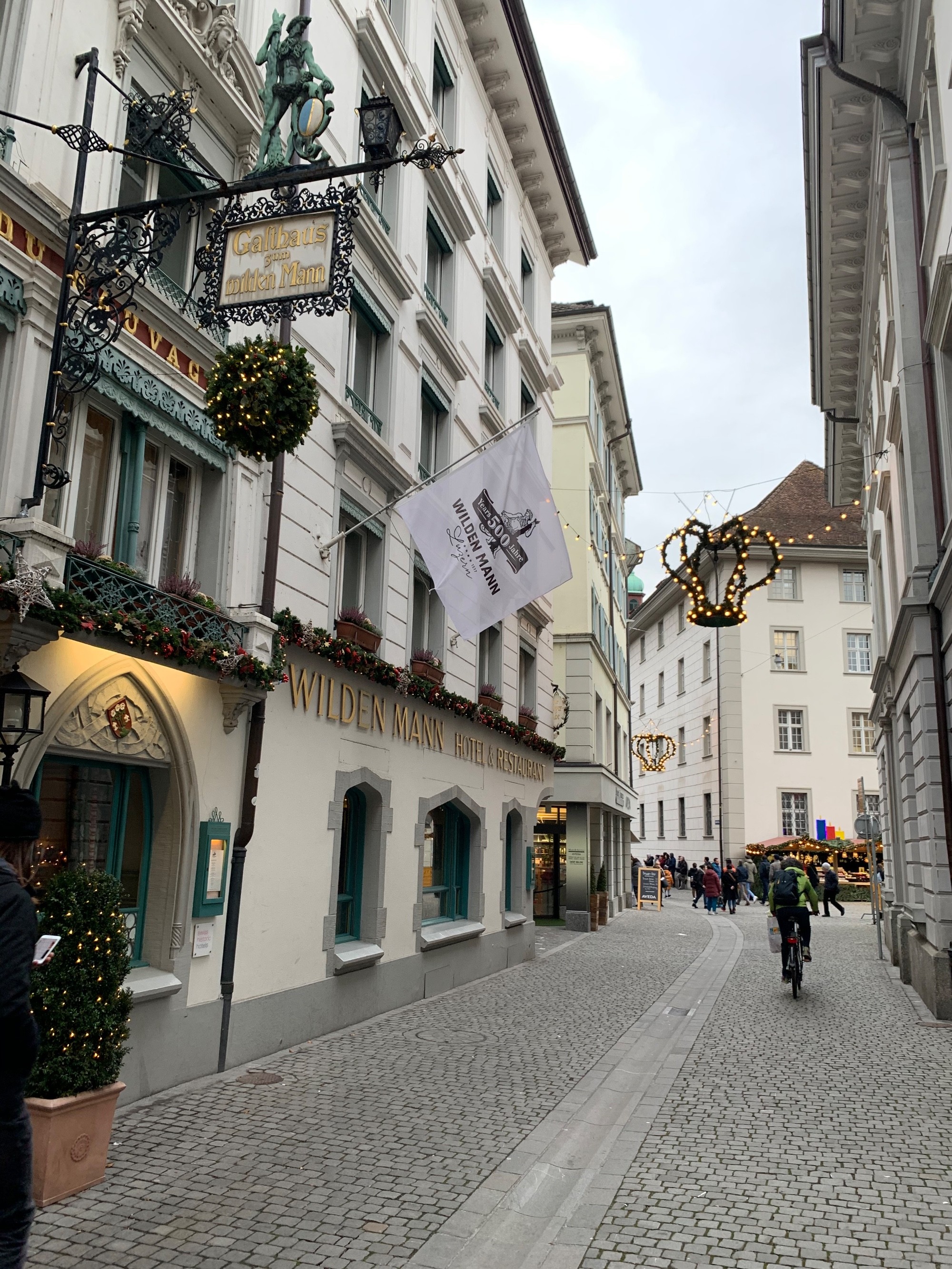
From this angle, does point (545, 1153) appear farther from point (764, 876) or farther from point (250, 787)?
point (764, 876)

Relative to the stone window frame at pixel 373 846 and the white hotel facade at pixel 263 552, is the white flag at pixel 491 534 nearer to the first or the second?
the white hotel facade at pixel 263 552

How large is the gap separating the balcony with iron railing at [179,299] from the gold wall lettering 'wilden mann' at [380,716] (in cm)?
321

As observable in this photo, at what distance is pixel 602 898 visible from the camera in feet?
82.7

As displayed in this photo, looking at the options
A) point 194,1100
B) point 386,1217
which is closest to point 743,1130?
point 386,1217

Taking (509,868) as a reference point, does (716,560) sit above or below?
above

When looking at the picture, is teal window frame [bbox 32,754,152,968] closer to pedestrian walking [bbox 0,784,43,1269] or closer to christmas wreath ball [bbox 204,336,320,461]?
christmas wreath ball [bbox 204,336,320,461]

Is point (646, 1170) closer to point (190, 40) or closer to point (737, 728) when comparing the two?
point (190, 40)

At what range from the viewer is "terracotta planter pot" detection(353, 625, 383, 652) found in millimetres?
12062

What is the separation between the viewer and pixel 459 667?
16.3 metres

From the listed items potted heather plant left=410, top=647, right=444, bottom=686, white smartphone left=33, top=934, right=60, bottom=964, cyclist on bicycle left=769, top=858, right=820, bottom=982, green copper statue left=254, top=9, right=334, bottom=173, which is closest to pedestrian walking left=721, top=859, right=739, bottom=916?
cyclist on bicycle left=769, top=858, right=820, bottom=982

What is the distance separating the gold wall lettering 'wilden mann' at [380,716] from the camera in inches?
424

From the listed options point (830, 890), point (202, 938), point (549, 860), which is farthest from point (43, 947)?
point (830, 890)

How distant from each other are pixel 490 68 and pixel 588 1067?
1722cm

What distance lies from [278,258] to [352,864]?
741 centimetres
